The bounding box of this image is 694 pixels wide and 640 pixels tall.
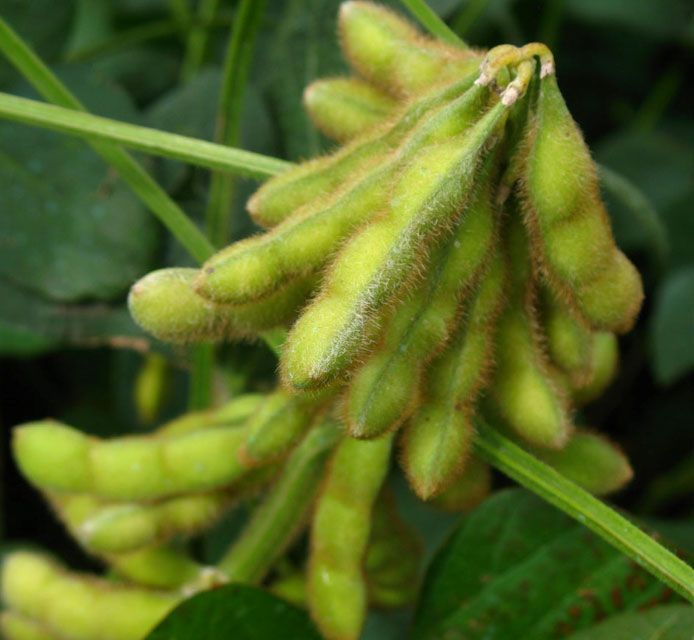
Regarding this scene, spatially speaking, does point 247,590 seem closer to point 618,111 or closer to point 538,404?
point 538,404

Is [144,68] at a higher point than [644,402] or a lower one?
higher

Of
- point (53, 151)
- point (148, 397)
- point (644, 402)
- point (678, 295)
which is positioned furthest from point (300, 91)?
point (644, 402)

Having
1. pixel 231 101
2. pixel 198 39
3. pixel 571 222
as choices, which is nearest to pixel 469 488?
pixel 571 222

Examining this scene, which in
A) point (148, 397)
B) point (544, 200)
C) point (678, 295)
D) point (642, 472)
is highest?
point (544, 200)

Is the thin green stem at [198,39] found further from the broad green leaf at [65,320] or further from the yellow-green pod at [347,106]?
the yellow-green pod at [347,106]

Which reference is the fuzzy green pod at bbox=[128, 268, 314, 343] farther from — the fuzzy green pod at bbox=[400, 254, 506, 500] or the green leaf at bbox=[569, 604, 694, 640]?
the green leaf at bbox=[569, 604, 694, 640]

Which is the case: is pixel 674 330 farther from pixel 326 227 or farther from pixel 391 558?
pixel 326 227
